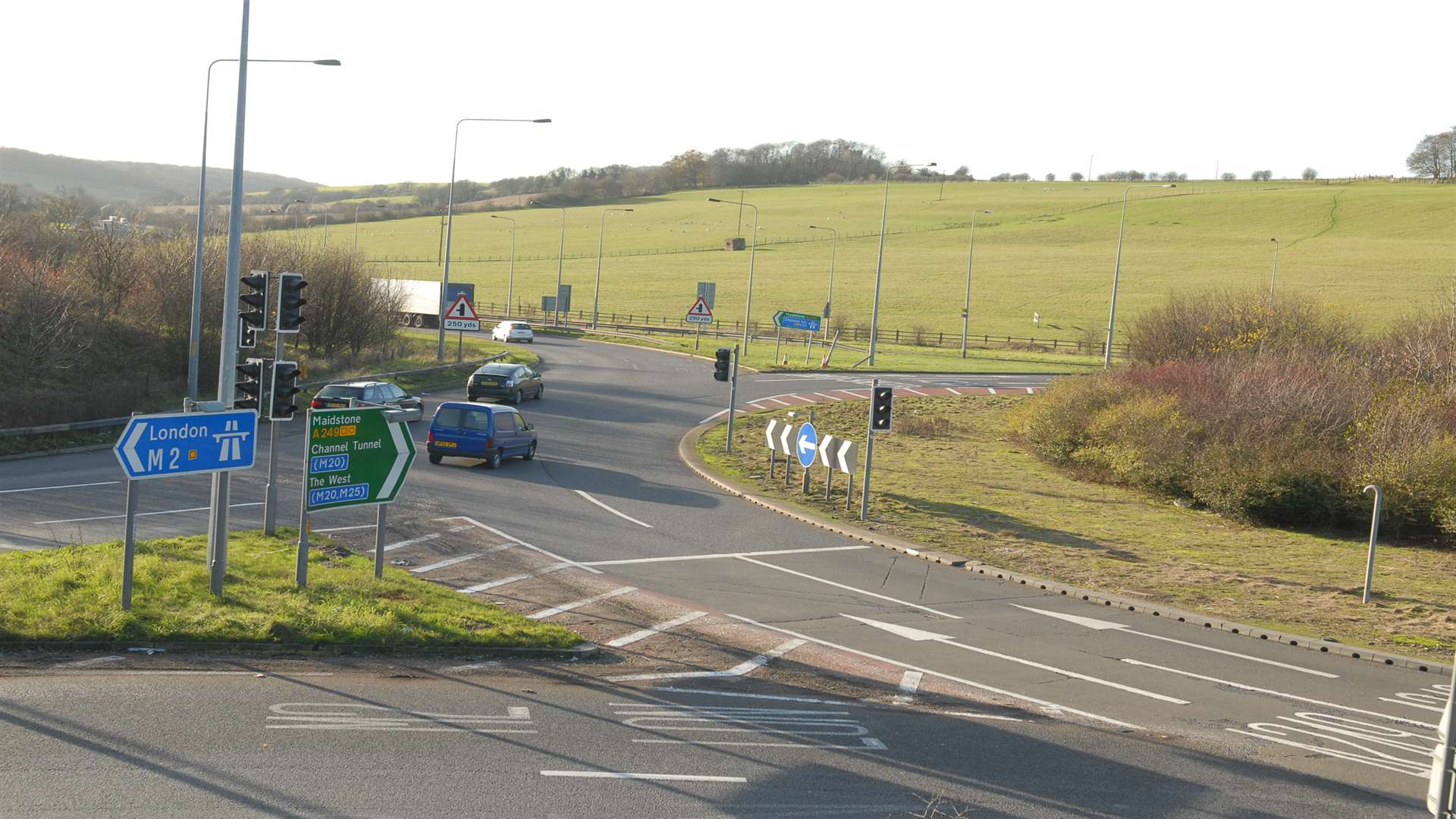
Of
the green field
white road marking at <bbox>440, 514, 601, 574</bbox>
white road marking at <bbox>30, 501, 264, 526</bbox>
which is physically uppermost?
the green field

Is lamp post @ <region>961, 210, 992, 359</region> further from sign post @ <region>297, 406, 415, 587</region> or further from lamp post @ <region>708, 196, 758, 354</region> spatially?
sign post @ <region>297, 406, 415, 587</region>

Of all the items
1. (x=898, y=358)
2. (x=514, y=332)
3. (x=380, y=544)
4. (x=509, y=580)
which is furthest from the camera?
(x=898, y=358)

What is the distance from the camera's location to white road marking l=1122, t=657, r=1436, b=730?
1148 centimetres

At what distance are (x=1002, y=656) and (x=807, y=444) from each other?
11507 millimetres

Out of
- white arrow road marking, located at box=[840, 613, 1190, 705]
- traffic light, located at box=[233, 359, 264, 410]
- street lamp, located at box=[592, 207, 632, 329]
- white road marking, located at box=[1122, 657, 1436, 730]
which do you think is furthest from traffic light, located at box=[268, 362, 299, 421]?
street lamp, located at box=[592, 207, 632, 329]

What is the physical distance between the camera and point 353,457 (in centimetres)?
1408

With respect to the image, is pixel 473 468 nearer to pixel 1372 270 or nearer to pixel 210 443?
pixel 210 443

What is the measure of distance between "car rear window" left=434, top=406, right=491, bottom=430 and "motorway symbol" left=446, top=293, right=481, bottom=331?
12.9m

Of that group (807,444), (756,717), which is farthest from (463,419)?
(756,717)

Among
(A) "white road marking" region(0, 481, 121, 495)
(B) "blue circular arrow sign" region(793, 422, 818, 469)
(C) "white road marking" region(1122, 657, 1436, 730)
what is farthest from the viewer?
(B) "blue circular arrow sign" region(793, 422, 818, 469)

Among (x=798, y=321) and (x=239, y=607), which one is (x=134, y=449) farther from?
(x=798, y=321)

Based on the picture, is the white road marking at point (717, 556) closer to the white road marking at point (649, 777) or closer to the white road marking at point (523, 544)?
the white road marking at point (523, 544)

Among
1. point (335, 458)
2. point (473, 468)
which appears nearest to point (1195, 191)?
point (473, 468)

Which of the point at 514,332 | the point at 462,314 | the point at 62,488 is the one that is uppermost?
the point at 462,314
